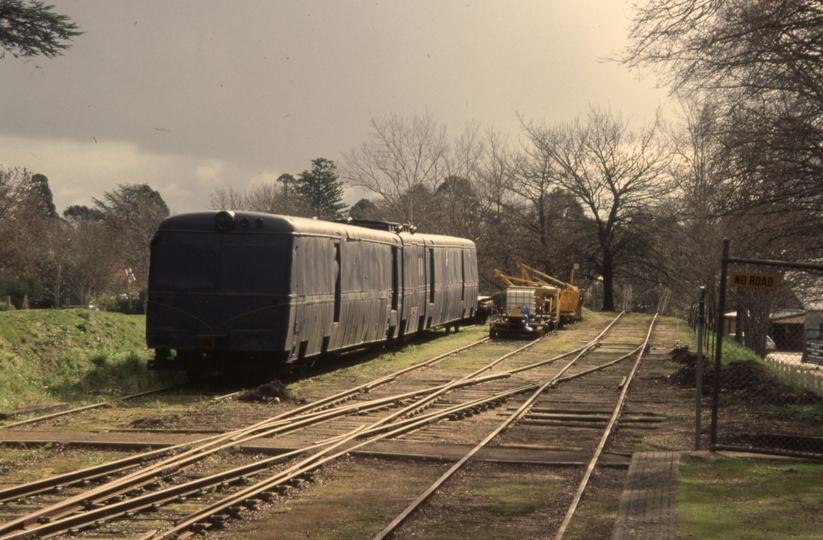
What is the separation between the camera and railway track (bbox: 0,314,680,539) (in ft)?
26.7

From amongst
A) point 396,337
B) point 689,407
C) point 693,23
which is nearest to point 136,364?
point 396,337

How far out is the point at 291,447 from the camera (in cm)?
1174

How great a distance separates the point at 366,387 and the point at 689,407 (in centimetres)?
569

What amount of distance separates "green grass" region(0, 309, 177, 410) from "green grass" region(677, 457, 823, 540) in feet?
34.4

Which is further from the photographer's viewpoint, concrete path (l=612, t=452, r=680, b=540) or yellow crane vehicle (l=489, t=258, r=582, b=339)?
yellow crane vehicle (l=489, t=258, r=582, b=339)

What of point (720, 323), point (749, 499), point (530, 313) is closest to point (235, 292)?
point (720, 323)

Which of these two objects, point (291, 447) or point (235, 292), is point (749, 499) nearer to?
point (291, 447)

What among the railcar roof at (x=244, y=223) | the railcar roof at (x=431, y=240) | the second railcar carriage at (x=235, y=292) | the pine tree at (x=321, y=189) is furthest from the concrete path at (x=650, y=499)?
the pine tree at (x=321, y=189)

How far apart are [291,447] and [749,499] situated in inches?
203

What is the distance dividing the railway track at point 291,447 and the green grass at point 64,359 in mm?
4746

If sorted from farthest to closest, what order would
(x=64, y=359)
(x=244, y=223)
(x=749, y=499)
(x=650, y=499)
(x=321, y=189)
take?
(x=321, y=189), (x=64, y=359), (x=244, y=223), (x=749, y=499), (x=650, y=499)

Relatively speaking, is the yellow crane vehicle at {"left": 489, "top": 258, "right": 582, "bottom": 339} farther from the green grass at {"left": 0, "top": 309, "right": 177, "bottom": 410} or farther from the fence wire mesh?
the green grass at {"left": 0, "top": 309, "right": 177, "bottom": 410}

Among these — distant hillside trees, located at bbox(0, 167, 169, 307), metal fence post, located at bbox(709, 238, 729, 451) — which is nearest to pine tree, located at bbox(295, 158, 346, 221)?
distant hillside trees, located at bbox(0, 167, 169, 307)

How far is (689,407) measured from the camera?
55.3 ft
